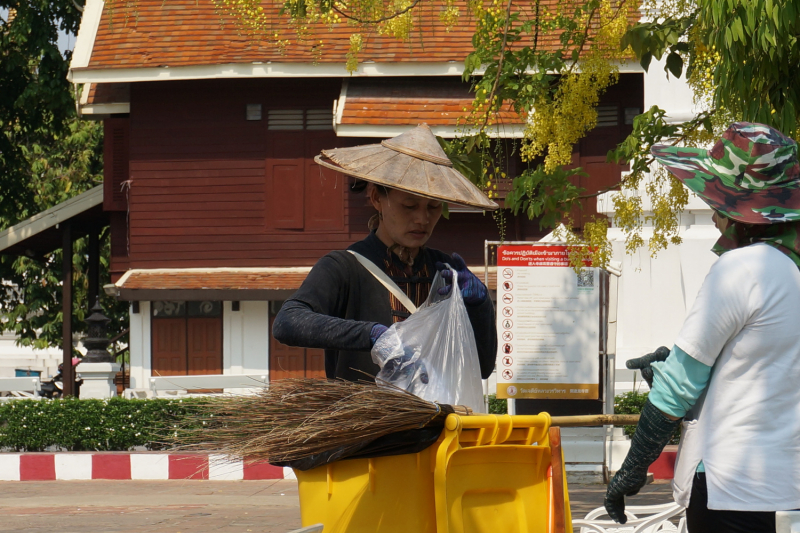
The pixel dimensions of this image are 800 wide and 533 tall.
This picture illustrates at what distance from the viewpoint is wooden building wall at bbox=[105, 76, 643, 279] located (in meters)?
18.0

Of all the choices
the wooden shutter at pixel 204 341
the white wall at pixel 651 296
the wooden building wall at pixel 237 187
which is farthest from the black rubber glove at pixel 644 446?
the wooden shutter at pixel 204 341

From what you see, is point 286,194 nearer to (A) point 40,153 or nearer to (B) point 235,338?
(B) point 235,338

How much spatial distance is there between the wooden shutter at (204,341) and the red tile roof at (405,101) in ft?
14.8

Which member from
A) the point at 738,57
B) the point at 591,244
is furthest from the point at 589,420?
the point at 591,244

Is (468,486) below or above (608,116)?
below

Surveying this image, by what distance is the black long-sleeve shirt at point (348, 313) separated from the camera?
113 inches

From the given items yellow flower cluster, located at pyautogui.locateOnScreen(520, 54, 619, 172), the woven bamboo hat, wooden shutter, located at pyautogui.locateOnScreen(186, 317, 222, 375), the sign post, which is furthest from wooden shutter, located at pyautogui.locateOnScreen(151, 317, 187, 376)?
the woven bamboo hat

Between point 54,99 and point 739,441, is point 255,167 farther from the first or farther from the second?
point 739,441

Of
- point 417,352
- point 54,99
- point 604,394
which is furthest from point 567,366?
point 54,99

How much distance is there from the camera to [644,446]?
2500 millimetres

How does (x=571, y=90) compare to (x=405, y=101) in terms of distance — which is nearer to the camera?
(x=571, y=90)

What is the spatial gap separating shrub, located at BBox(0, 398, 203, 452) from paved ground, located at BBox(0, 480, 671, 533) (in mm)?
968

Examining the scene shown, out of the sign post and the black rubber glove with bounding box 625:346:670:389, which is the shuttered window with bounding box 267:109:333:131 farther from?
the black rubber glove with bounding box 625:346:670:389

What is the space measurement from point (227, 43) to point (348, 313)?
14982mm
